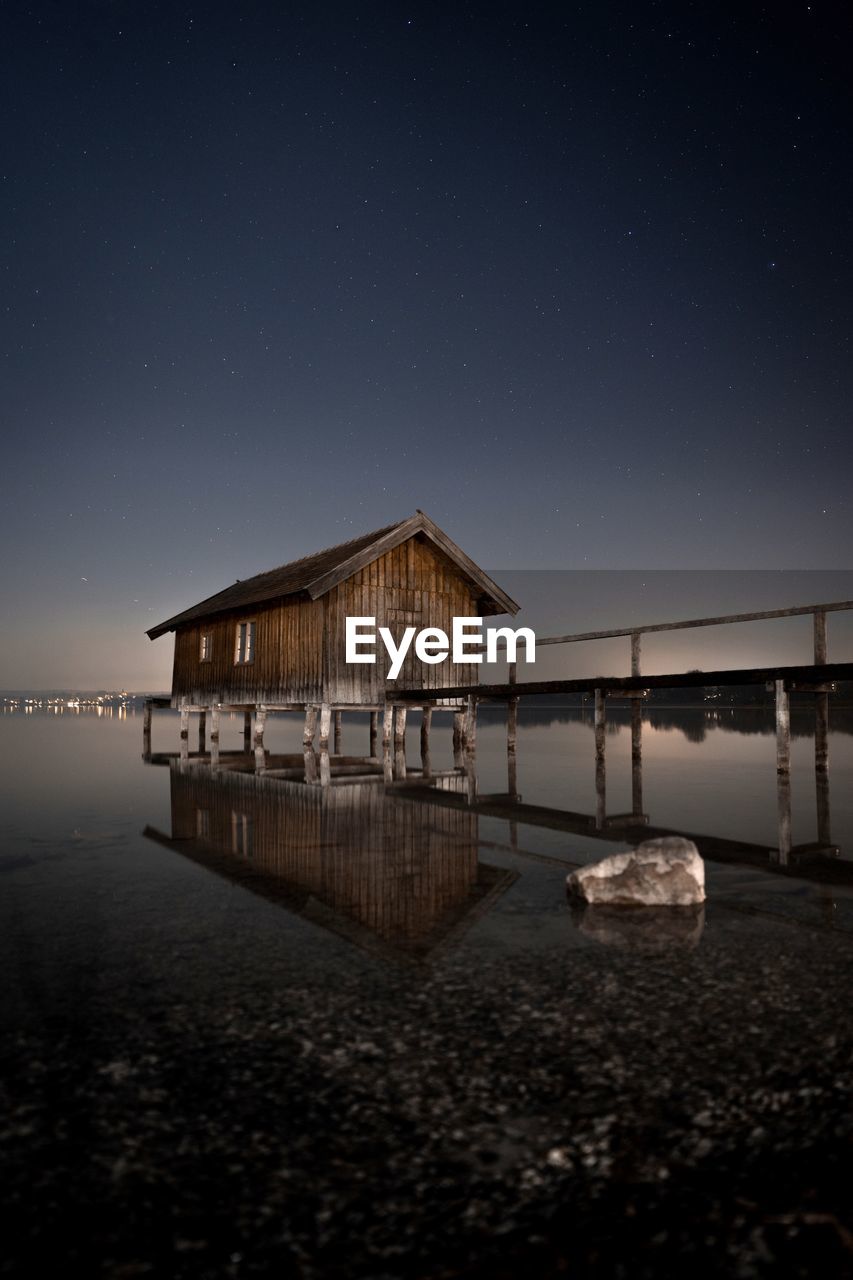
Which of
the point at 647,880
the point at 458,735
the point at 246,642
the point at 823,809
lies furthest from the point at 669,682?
the point at 246,642

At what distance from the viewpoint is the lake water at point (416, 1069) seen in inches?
114

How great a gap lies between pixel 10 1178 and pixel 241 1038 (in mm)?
1488

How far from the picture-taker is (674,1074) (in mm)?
4074

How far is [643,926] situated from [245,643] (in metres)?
22.3

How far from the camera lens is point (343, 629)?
23.6 metres

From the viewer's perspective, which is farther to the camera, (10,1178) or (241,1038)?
(241,1038)

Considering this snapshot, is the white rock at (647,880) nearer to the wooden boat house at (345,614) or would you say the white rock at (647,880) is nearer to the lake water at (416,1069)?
the lake water at (416,1069)

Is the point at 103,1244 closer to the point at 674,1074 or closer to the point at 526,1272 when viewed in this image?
the point at 526,1272

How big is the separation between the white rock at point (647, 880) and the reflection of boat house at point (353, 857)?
1041mm

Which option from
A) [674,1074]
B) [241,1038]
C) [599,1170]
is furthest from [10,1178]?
[674,1074]

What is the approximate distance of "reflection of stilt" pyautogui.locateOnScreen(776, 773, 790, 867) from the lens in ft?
34.7

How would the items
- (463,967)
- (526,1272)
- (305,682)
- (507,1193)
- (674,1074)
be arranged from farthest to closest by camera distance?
1. (305,682)
2. (463,967)
3. (674,1074)
4. (507,1193)
5. (526,1272)

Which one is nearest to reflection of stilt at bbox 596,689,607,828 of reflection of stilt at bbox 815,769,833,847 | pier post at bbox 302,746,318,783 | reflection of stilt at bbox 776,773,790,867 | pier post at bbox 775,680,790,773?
reflection of stilt at bbox 776,773,790,867

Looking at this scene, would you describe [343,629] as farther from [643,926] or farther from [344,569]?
[643,926]
